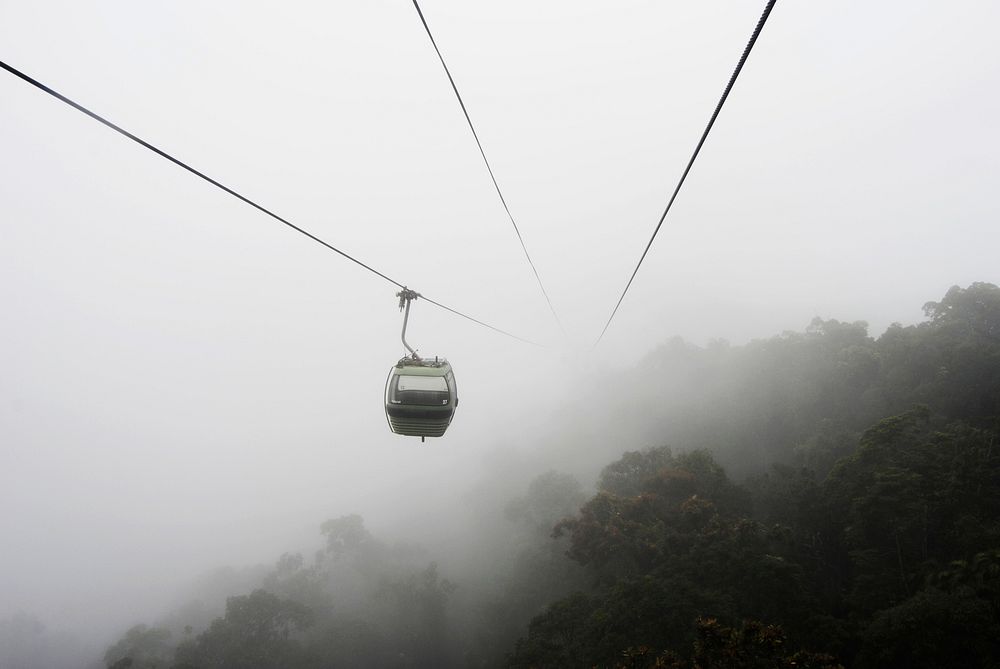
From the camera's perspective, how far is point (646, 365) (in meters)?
55.3

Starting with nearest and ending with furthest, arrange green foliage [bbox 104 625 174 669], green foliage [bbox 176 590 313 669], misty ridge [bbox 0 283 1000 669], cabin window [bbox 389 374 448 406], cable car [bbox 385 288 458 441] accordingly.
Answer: cable car [bbox 385 288 458 441] → cabin window [bbox 389 374 448 406] → misty ridge [bbox 0 283 1000 669] → green foliage [bbox 176 590 313 669] → green foliage [bbox 104 625 174 669]

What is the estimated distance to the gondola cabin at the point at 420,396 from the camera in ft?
29.9

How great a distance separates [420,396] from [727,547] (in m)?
15.4

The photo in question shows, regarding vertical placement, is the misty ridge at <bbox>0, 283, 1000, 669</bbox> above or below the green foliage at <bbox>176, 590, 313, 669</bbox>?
above

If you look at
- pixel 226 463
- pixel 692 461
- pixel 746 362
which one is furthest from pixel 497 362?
pixel 692 461

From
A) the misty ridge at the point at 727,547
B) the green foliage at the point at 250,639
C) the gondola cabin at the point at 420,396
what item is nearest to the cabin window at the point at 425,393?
the gondola cabin at the point at 420,396

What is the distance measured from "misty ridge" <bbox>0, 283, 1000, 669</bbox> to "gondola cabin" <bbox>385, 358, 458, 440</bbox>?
8898 millimetres

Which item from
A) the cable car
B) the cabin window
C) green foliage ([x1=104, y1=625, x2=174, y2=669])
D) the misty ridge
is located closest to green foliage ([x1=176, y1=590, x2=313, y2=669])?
the misty ridge

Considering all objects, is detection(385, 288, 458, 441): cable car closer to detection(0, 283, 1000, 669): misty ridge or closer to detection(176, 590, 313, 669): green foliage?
detection(0, 283, 1000, 669): misty ridge

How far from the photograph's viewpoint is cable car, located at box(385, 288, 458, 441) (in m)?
9.09

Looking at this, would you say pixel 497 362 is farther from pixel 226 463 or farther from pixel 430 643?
pixel 430 643

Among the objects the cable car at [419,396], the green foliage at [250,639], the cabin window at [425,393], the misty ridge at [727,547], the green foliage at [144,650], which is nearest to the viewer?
the cable car at [419,396]

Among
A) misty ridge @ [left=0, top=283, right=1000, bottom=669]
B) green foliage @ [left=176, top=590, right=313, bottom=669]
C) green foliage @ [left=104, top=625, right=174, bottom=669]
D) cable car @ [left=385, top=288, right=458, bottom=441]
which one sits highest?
cable car @ [left=385, top=288, right=458, bottom=441]

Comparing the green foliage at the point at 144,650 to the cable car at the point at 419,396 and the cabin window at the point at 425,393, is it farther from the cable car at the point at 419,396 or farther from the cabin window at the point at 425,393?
the cabin window at the point at 425,393
